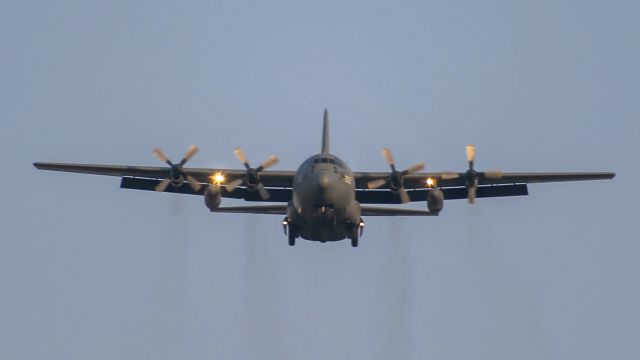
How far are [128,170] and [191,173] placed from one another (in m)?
2.48

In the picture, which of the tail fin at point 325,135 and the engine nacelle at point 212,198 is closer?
the engine nacelle at point 212,198

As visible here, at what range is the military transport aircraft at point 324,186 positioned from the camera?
37.9m

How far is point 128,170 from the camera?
41.4 metres

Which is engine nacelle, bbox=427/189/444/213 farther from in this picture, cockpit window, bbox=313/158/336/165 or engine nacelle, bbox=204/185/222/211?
engine nacelle, bbox=204/185/222/211

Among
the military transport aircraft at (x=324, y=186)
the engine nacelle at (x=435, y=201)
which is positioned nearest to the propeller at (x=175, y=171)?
the military transport aircraft at (x=324, y=186)

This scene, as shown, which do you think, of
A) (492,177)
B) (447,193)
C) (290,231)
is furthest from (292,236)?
(492,177)

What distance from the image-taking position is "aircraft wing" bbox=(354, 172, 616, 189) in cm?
4128

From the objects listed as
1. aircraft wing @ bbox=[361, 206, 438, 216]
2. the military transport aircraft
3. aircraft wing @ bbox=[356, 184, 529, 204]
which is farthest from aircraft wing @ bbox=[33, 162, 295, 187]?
aircraft wing @ bbox=[361, 206, 438, 216]

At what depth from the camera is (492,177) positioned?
135 feet

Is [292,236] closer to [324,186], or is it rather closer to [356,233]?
[356,233]

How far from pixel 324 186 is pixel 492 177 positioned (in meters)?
7.55

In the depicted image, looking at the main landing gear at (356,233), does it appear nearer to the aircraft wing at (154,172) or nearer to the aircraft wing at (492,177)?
the aircraft wing at (492,177)

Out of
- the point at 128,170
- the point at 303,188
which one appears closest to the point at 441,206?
the point at 303,188

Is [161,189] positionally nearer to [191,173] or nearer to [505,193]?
[191,173]
